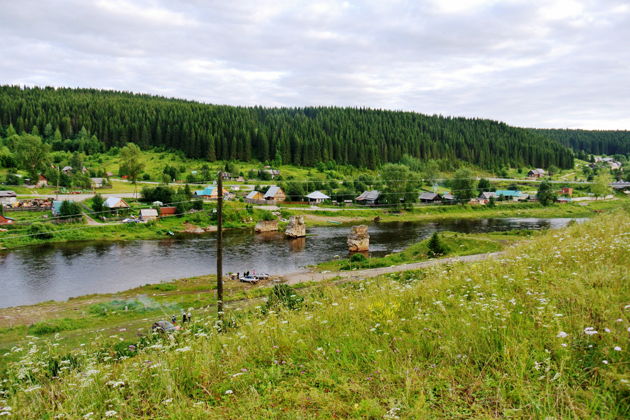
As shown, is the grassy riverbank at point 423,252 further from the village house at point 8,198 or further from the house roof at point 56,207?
the village house at point 8,198

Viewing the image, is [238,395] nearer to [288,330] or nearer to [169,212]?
[288,330]

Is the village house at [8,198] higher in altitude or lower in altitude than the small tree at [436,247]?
higher

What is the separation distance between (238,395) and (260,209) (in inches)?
2564

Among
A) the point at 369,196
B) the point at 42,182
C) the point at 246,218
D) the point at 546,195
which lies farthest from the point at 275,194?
the point at 546,195

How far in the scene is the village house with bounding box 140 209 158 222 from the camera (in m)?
58.1

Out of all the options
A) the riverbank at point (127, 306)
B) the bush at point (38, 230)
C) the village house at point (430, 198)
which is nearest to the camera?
the riverbank at point (127, 306)

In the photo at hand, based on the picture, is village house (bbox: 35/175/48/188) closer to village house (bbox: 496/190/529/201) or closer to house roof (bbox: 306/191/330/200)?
house roof (bbox: 306/191/330/200)

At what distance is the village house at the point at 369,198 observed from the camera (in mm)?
81144

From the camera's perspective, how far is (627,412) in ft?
11.4

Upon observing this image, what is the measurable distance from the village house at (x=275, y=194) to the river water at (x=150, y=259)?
19811mm

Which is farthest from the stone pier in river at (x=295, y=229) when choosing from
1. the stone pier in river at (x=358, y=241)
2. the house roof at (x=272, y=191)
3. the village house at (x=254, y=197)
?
the house roof at (x=272, y=191)

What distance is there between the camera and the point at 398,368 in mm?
4680

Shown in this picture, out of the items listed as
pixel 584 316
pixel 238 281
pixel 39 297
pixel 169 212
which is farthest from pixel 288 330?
pixel 169 212

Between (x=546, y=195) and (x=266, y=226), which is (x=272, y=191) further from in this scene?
(x=546, y=195)
